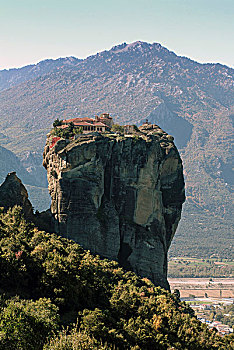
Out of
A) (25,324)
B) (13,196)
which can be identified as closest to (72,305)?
(25,324)

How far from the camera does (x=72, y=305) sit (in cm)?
5391

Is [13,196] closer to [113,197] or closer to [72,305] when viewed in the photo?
[113,197]

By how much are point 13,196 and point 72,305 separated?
81.2ft

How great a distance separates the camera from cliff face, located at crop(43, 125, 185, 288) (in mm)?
76188

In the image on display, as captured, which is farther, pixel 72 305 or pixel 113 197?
pixel 113 197

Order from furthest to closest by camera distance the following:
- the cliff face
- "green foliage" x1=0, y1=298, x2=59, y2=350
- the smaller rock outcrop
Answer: the cliff face < the smaller rock outcrop < "green foliage" x1=0, y1=298, x2=59, y2=350

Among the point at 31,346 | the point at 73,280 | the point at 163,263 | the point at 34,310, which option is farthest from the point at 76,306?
the point at 163,263

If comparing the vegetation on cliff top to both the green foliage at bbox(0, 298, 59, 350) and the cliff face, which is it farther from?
the cliff face

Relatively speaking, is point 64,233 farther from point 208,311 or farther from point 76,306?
point 208,311

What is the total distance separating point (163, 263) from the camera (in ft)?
270

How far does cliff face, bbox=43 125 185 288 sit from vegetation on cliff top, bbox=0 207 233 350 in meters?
7.02

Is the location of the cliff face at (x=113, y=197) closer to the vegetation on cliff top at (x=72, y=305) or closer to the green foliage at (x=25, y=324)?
the vegetation on cliff top at (x=72, y=305)

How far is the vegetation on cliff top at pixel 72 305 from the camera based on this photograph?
1694 inches

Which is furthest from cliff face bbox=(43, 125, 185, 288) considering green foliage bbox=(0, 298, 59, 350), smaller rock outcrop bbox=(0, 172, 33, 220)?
green foliage bbox=(0, 298, 59, 350)
